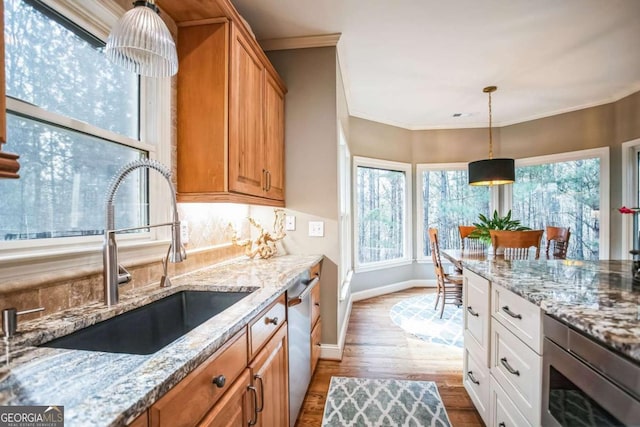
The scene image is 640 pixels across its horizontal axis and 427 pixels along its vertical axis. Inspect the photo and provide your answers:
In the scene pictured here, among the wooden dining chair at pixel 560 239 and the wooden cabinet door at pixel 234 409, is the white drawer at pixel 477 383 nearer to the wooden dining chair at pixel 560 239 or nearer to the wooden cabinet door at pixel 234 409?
the wooden cabinet door at pixel 234 409

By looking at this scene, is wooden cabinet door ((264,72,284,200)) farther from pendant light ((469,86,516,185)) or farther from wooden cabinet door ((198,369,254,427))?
pendant light ((469,86,516,185))

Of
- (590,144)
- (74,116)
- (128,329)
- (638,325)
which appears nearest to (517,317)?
(638,325)

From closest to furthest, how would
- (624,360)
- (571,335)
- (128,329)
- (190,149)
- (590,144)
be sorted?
(624,360) < (571,335) < (128,329) < (190,149) < (590,144)

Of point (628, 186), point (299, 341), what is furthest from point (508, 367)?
point (628, 186)

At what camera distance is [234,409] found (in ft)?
3.09

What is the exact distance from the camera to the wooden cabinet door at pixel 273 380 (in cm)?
113

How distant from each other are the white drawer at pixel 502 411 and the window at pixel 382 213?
2.70m

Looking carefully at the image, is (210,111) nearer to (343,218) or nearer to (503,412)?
(343,218)

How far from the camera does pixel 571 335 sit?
98 cm

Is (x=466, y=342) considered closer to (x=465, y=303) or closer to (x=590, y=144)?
(x=465, y=303)

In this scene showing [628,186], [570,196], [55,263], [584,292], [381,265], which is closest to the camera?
[55,263]

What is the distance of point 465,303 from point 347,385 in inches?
40.4

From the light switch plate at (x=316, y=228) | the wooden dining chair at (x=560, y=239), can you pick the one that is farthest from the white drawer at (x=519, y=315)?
the wooden dining chair at (x=560, y=239)

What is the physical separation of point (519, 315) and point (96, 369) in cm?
153
